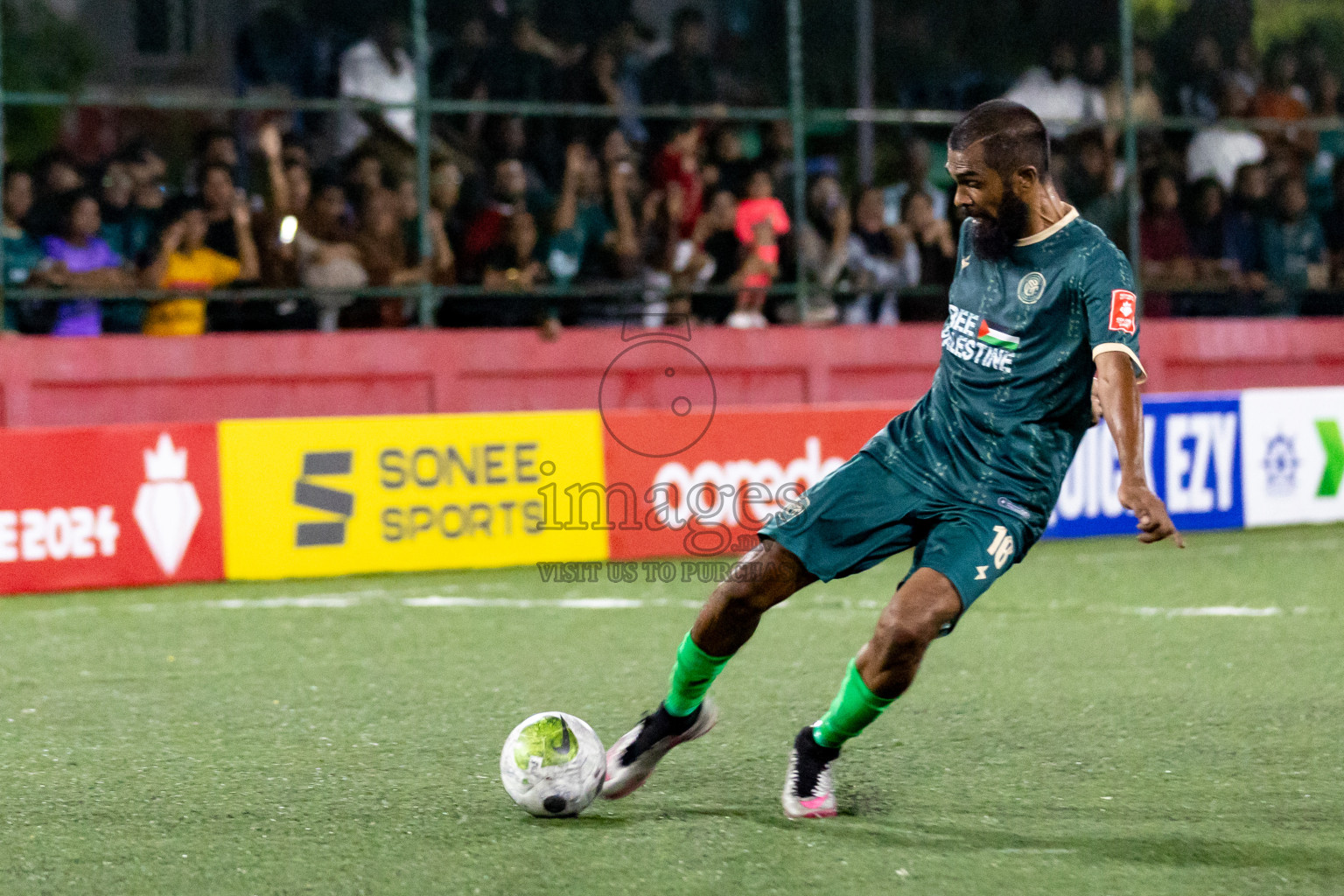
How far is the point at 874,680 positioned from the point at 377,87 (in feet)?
31.5

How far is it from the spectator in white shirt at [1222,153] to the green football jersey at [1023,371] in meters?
11.8

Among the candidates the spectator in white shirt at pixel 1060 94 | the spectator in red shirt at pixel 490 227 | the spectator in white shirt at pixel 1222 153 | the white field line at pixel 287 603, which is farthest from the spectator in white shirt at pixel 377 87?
the spectator in white shirt at pixel 1222 153

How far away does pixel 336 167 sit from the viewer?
500 inches

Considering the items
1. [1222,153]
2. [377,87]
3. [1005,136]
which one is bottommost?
[1005,136]

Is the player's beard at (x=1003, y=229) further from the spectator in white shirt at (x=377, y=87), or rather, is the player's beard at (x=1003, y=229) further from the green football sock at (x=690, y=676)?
the spectator in white shirt at (x=377, y=87)

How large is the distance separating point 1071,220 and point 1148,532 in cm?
94

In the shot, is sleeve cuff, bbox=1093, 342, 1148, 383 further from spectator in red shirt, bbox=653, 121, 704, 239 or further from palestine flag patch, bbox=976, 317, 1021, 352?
spectator in red shirt, bbox=653, 121, 704, 239

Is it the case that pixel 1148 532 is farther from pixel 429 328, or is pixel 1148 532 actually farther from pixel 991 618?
pixel 429 328

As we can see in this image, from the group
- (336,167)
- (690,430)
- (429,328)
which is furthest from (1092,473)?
(336,167)

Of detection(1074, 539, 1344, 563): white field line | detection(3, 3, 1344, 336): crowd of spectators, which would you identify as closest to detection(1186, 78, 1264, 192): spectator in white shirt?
detection(3, 3, 1344, 336): crowd of spectators

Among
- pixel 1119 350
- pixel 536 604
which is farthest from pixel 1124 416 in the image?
pixel 536 604

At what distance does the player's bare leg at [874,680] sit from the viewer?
14.1 ft

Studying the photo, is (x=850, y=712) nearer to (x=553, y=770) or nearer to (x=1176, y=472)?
(x=553, y=770)

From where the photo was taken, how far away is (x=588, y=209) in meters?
13.2
